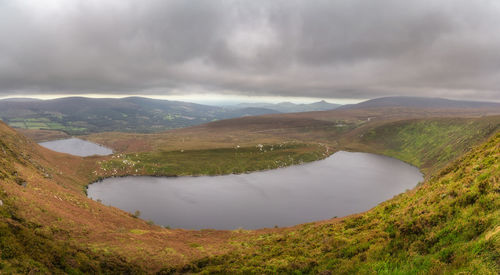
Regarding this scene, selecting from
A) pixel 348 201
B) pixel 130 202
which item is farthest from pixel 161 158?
pixel 348 201

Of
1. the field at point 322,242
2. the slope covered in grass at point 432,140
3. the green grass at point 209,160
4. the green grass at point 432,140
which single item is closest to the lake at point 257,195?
the green grass at point 209,160

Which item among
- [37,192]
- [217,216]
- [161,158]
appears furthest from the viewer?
[161,158]

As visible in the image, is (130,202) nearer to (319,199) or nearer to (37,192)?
(37,192)

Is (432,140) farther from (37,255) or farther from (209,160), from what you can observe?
(37,255)

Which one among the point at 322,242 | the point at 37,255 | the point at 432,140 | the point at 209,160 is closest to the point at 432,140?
the point at 432,140

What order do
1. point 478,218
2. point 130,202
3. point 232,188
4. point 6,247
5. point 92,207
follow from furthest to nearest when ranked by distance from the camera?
point 232,188
point 130,202
point 92,207
point 6,247
point 478,218

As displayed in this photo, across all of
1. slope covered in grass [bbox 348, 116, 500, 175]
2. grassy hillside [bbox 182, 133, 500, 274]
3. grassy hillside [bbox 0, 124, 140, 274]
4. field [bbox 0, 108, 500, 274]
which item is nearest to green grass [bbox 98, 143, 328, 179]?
slope covered in grass [bbox 348, 116, 500, 175]
